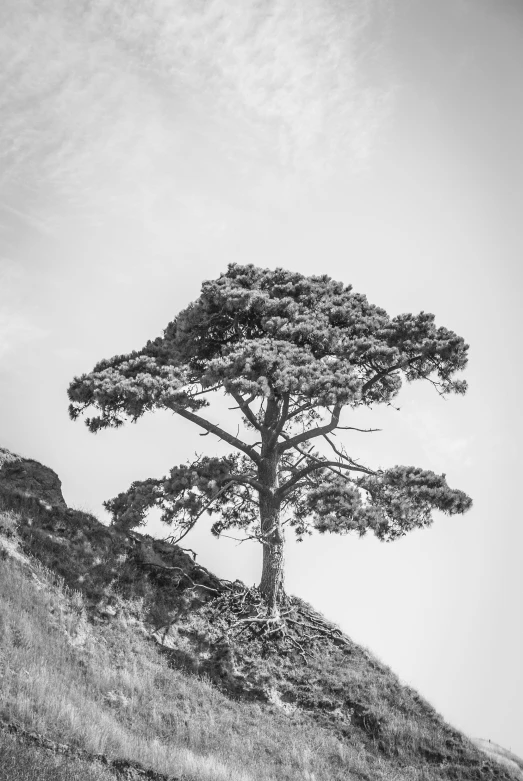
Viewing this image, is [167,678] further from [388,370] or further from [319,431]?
[388,370]

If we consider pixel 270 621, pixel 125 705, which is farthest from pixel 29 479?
pixel 125 705

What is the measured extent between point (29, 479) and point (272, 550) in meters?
9.40

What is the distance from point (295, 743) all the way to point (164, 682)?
3.63 meters

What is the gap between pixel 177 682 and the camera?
14227 mm

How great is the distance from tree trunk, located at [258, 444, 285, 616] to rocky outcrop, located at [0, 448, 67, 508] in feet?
23.7

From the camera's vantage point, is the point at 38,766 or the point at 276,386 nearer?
the point at 38,766

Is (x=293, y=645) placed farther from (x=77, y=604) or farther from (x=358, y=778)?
(x=77, y=604)

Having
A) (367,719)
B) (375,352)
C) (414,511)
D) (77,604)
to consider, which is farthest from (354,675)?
(375,352)

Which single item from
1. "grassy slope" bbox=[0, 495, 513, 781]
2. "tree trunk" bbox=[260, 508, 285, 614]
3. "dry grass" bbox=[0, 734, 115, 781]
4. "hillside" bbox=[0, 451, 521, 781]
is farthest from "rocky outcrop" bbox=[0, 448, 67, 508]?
"dry grass" bbox=[0, 734, 115, 781]

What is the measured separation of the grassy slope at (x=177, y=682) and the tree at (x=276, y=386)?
2074 mm

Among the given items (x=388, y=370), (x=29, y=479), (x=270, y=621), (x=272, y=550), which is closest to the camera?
(x=270, y=621)

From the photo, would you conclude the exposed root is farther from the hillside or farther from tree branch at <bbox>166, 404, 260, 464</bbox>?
tree branch at <bbox>166, 404, 260, 464</bbox>

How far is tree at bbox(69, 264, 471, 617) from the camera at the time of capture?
1611 cm

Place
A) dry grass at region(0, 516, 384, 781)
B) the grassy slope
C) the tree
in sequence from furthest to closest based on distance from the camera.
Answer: the tree, the grassy slope, dry grass at region(0, 516, 384, 781)
